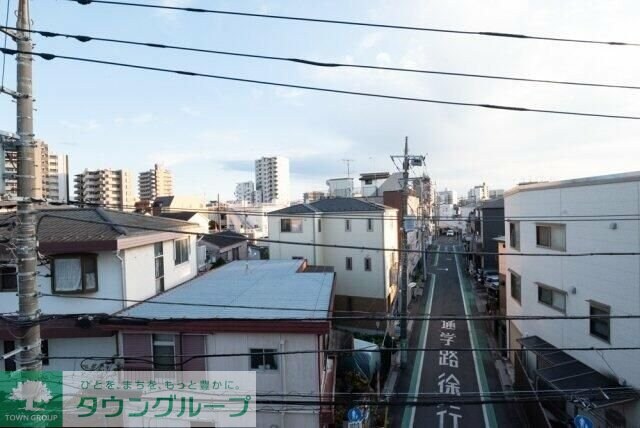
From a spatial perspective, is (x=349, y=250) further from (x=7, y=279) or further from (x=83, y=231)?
(x=7, y=279)

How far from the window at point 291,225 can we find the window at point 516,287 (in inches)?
511

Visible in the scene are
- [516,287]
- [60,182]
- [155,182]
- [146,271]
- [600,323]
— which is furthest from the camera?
[155,182]

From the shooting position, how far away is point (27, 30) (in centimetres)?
430

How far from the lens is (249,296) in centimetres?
1110

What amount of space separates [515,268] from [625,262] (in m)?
6.76

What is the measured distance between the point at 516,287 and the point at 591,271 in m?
5.66

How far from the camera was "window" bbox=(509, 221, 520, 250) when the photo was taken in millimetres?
16191

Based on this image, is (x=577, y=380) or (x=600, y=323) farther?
(x=600, y=323)

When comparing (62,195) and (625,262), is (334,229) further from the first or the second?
(62,195)

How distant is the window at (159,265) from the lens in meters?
12.6

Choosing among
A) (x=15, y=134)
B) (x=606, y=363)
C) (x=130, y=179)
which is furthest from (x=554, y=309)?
(x=130, y=179)

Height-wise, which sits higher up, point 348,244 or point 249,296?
point 348,244

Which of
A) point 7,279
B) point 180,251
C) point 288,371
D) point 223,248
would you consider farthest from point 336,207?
point 7,279

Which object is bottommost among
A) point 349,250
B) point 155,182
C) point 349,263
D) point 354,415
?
point 354,415
